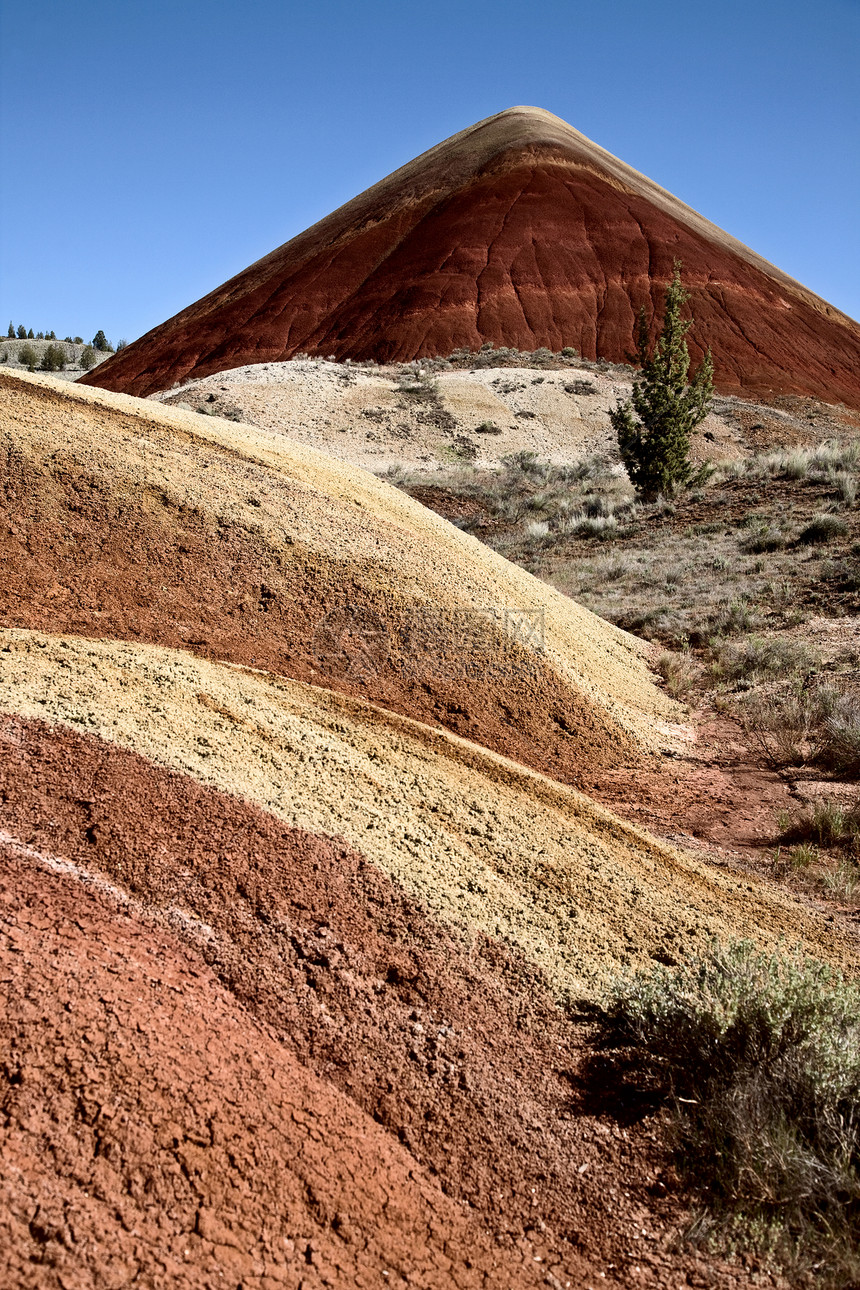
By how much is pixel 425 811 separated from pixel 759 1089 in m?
2.13

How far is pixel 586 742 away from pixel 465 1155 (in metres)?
4.62

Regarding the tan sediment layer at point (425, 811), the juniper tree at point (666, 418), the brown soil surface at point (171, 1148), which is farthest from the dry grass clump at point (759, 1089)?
the juniper tree at point (666, 418)

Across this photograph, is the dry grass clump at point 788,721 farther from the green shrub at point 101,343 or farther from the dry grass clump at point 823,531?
the green shrub at point 101,343

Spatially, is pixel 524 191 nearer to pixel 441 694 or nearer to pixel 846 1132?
pixel 441 694

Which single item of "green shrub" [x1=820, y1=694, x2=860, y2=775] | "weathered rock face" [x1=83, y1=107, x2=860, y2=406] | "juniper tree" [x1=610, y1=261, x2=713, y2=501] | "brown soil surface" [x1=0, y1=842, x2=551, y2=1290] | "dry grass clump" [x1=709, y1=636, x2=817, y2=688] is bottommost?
"brown soil surface" [x1=0, y1=842, x2=551, y2=1290]

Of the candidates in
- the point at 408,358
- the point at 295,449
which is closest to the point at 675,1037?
the point at 295,449

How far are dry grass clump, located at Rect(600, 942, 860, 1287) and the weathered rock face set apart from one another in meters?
39.2

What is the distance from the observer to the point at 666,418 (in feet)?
68.7

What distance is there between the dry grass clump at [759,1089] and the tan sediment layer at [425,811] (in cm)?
35

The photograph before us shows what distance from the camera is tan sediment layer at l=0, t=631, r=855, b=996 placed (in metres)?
4.05

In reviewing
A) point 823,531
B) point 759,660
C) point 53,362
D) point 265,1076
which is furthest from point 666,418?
point 53,362

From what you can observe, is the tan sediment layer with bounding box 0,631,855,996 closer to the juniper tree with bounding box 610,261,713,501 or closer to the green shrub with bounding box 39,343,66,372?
the juniper tree with bounding box 610,261,713,501

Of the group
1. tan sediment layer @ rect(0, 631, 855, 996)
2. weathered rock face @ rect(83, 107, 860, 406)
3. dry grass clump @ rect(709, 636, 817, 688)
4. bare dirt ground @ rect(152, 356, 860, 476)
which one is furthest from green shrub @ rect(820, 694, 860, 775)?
weathered rock face @ rect(83, 107, 860, 406)

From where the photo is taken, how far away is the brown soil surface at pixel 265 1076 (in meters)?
2.25
